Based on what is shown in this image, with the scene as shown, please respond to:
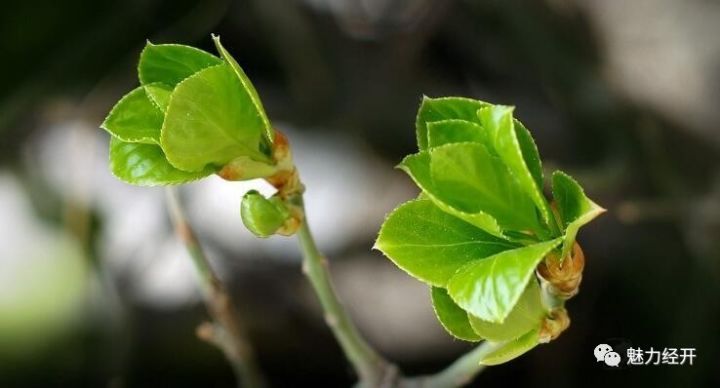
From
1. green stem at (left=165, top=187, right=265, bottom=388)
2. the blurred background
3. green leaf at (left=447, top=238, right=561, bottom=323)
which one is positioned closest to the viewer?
green leaf at (left=447, top=238, right=561, bottom=323)

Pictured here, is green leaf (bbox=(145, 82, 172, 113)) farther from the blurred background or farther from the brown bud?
the blurred background

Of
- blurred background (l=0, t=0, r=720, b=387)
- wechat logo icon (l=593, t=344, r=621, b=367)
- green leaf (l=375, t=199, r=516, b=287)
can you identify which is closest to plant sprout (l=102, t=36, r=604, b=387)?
green leaf (l=375, t=199, r=516, b=287)

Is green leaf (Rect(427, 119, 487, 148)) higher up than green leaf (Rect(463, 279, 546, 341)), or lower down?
higher up

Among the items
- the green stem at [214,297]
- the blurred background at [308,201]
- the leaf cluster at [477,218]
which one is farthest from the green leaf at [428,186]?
the blurred background at [308,201]

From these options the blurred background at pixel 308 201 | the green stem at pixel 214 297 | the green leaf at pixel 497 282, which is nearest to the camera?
the green leaf at pixel 497 282

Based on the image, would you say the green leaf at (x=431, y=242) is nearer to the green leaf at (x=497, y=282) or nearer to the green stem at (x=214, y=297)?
the green leaf at (x=497, y=282)

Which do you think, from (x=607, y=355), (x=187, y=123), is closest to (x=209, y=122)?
(x=187, y=123)

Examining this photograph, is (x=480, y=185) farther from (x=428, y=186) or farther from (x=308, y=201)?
(x=308, y=201)
